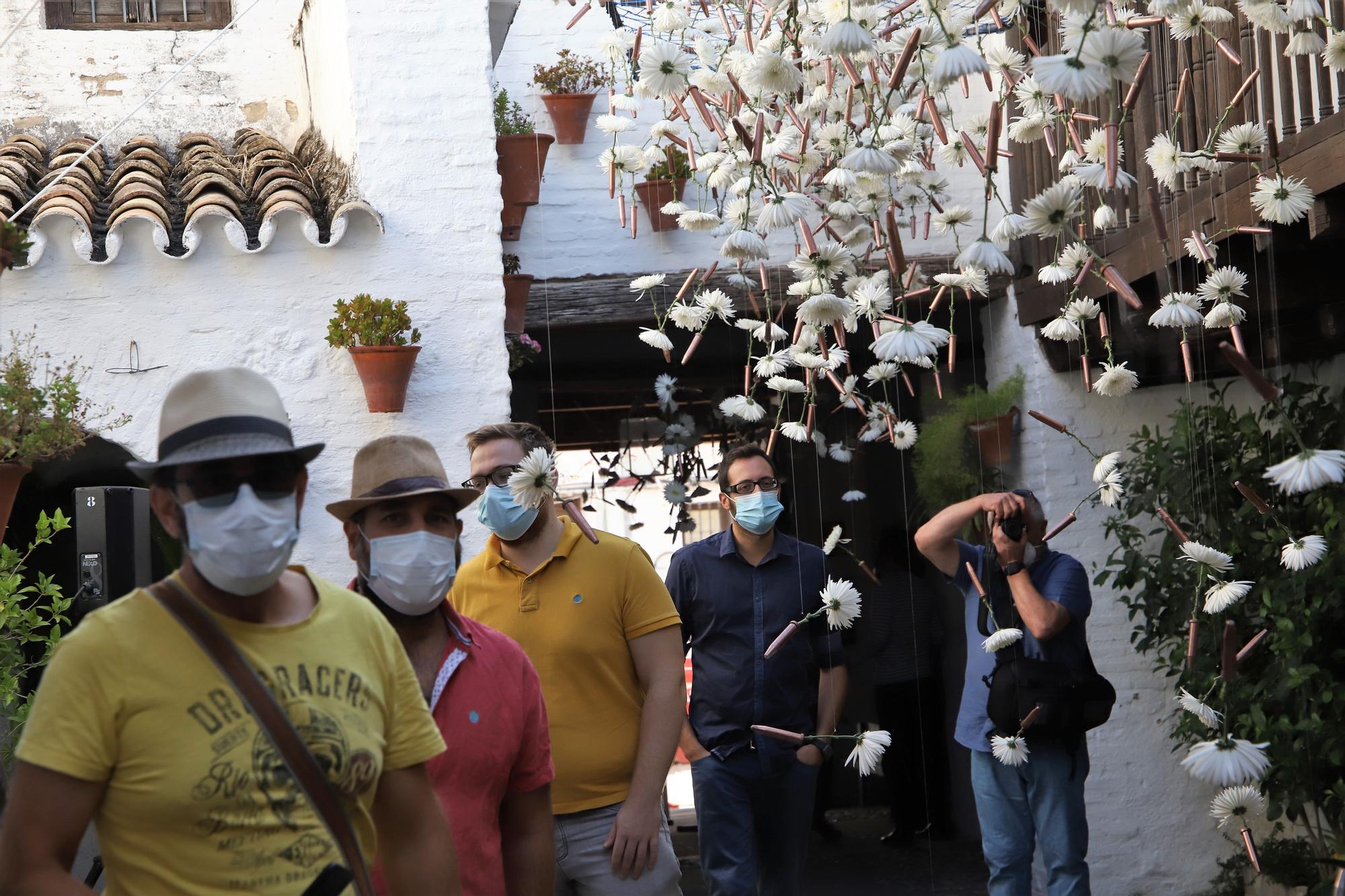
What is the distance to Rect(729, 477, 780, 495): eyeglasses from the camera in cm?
445

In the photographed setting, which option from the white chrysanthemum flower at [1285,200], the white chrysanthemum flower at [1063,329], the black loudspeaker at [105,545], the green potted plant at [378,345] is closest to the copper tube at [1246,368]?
the white chrysanthemum flower at [1285,200]

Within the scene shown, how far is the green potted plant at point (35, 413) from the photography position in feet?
13.3

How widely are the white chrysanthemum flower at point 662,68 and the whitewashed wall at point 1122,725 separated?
8.27 feet

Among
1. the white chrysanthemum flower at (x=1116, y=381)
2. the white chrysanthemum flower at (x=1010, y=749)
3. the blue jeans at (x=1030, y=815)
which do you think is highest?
the white chrysanthemum flower at (x=1116, y=381)

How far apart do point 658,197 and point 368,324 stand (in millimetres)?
1610

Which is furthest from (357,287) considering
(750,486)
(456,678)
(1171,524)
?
(1171,524)

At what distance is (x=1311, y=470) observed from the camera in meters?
2.72

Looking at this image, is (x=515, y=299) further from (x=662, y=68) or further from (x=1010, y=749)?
(x=1010, y=749)

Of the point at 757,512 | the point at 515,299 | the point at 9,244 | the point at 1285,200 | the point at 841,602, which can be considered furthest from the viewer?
the point at 515,299

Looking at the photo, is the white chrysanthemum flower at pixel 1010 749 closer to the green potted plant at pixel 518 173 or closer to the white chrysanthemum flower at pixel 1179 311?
the white chrysanthemum flower at pixel 1179 311

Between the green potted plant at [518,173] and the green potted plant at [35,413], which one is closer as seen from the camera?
the green potted plant at [35,413]

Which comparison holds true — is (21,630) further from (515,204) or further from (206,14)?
(206,14)

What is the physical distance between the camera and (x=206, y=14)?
666 cm

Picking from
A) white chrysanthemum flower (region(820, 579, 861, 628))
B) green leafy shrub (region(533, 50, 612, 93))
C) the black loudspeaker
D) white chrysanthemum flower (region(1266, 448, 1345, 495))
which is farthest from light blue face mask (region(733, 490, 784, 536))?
green leafy shrub (region(533, 50, 612, 93))
